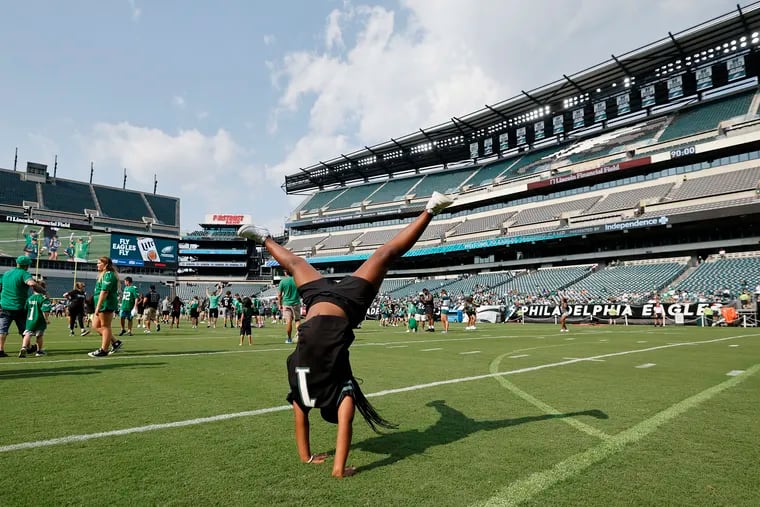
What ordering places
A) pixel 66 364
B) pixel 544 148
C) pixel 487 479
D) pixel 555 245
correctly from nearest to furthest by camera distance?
1. pixel 487 479
2. pixel 66 364
3. pixel 555 245
4. pixel 544 148

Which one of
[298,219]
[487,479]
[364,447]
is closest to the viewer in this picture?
[487,479]

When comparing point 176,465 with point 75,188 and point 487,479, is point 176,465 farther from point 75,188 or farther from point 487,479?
point 75,188

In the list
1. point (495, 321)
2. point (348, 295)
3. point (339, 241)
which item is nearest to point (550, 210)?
point (495, 321)

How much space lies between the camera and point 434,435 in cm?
363

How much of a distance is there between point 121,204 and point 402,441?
8837 centimetres

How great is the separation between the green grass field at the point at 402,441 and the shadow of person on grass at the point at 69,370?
51 millimetres

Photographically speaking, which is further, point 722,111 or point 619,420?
point 722,111

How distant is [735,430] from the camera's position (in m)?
Result: 3.79

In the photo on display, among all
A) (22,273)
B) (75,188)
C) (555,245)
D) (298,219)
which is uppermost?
(75,188)

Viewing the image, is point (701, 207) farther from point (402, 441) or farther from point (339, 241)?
point (339, 241)

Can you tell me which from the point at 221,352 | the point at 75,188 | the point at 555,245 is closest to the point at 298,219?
the point at 75,188

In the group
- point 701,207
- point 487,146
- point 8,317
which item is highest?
point 487,146

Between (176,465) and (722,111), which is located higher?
(722,111)

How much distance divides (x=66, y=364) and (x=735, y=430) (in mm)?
9025
